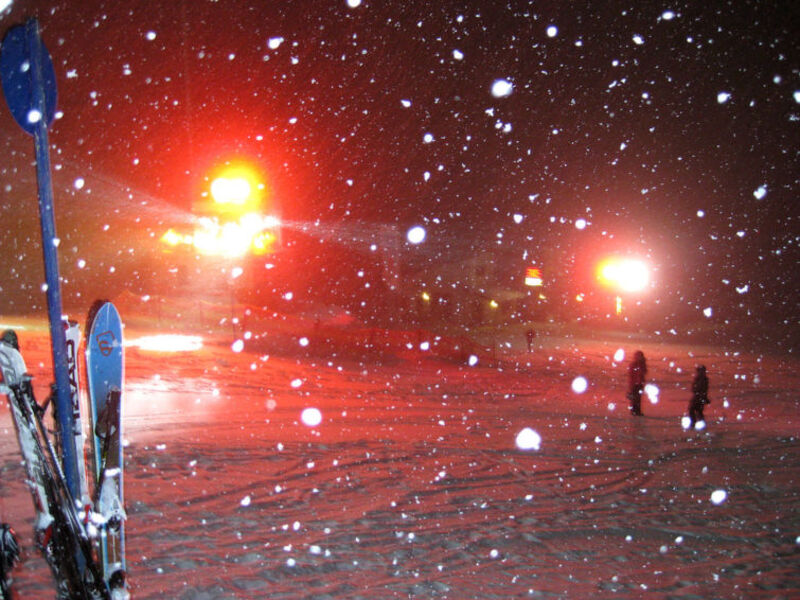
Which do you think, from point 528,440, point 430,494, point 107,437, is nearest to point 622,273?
point 528,440

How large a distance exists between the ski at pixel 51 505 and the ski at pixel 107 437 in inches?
10.6

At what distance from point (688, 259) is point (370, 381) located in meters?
44.6

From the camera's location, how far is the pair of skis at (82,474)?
2992mm

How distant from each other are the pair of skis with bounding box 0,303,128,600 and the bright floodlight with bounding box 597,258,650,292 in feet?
142

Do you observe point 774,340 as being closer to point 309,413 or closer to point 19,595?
point 309,413

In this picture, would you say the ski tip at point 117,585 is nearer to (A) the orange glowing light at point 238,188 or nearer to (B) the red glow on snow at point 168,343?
(B) the red glow on snow at point 168,343

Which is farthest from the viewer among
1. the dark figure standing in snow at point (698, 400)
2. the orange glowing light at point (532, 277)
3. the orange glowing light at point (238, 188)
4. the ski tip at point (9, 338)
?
the orange glowing light at point (532, 277)

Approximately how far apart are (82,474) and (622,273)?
4481 cm

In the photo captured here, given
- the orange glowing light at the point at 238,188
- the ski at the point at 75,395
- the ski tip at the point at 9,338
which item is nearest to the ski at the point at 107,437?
the ski at the point at 75,395

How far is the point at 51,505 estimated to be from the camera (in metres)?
3.03

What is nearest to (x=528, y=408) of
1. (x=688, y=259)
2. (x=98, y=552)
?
(x=98, y=552)

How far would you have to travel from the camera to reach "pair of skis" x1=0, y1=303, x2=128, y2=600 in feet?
9.82

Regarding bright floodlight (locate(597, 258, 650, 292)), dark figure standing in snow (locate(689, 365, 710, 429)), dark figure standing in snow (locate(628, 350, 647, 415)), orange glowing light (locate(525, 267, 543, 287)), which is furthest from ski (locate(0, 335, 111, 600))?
bright floodlight (locate(597, 258, 650, 292))

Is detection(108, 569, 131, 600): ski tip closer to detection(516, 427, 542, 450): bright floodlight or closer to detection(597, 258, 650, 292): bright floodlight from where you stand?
detection(516, 427, 542, 450): bright floodlight
